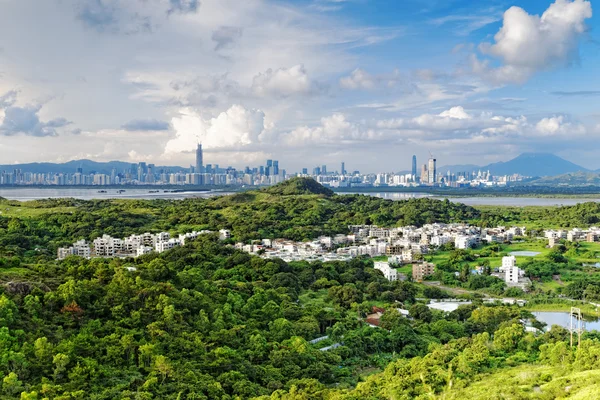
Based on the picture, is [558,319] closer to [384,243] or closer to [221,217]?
[384,243]

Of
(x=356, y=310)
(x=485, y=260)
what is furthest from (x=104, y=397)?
(x=485, y=260)

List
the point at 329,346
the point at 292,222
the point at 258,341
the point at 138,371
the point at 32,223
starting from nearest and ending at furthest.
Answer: the point at 138,371 → the point at 258,341 → the point at 329,346 → the point at 32,223 → the point at 292,222

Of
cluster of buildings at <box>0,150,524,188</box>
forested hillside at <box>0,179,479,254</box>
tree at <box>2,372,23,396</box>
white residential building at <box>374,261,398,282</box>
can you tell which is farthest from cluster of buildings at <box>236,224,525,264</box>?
cluster of buildings at <box>0,150,524,188</box>

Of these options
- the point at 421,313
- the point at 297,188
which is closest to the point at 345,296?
the point at 421,313

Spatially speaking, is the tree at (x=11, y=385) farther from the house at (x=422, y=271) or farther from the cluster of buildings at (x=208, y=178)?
the cluster of buildings at (x=208, y=178)

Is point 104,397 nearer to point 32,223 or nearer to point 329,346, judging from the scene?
point 329,346
